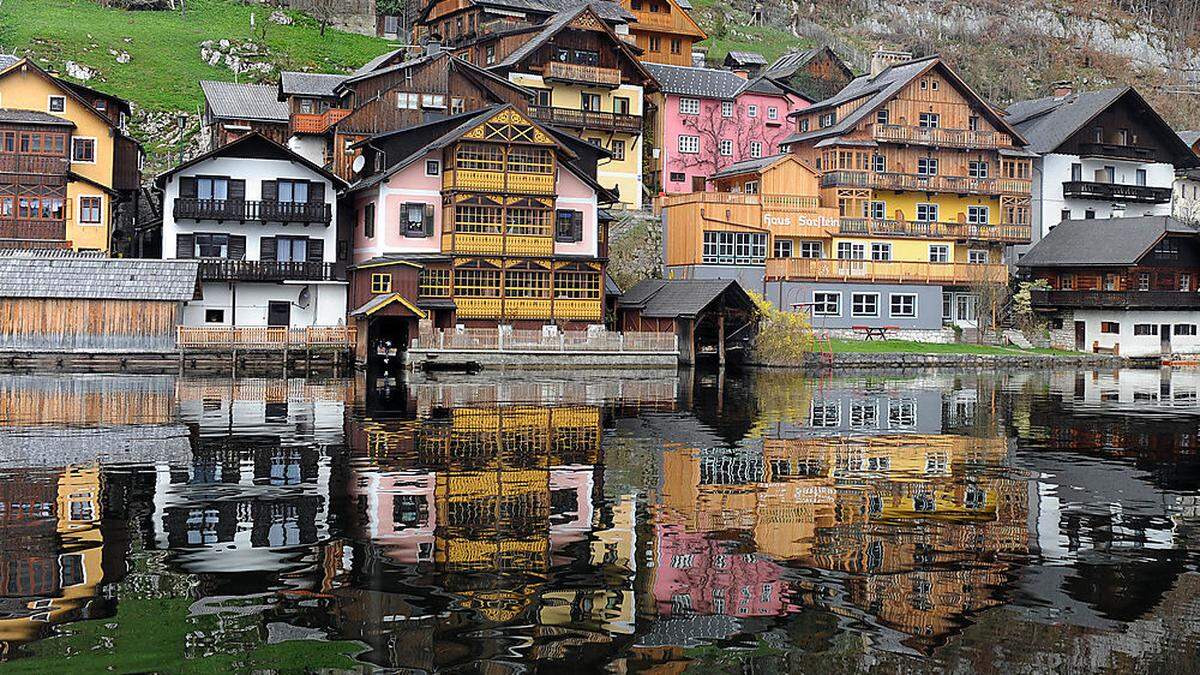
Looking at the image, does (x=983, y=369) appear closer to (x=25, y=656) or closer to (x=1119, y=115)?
(x=1119, y=115)

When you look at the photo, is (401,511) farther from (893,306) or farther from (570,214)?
(893,306)

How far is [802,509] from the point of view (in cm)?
2194

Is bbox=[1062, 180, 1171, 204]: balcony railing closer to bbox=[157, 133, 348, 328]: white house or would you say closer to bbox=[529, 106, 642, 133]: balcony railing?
bbox=[529, 106, 642, 133]: balcony railing

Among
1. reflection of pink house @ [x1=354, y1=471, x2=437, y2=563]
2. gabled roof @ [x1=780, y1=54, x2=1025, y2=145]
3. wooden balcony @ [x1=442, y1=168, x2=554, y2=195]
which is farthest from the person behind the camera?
gabled roof @ [x1=780, y1=54, x2=1025, y2=145]

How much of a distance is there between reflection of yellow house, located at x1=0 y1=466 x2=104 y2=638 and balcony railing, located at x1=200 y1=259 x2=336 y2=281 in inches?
1761

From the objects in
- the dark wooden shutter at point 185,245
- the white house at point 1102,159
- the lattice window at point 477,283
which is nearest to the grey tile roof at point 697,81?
the white house at point 1102,159

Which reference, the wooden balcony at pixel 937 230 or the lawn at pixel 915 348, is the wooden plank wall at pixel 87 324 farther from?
the wooden balcony at pixel 937 230

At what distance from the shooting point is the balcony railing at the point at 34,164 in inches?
2685

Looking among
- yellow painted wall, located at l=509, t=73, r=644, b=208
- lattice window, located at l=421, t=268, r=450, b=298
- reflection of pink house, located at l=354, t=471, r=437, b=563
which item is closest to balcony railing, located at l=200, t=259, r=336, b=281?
lattice window, located at l=421, t=268, r=450, b=298

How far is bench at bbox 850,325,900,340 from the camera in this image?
76250 millimetres

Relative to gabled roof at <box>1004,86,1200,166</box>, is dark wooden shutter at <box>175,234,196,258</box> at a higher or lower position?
lower

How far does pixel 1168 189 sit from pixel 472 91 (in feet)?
151

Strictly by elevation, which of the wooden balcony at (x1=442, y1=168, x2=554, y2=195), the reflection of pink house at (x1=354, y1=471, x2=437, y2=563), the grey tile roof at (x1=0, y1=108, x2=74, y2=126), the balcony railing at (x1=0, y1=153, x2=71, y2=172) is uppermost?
the grey tile roof at (x1=0, y1=108, x2=74, y2=126)

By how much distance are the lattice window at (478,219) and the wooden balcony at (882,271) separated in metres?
17.0
